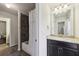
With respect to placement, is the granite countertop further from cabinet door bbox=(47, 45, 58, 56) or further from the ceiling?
the ceiling

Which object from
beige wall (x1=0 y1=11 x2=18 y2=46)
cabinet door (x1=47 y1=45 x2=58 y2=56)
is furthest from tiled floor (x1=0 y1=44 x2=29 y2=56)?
cabinet door (x1=47 y1=45 x2=58 y2=56)

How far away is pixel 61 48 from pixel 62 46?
0.04m

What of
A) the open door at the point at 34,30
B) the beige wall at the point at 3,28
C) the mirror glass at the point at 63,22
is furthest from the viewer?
the mirror glass at the point at 63,22

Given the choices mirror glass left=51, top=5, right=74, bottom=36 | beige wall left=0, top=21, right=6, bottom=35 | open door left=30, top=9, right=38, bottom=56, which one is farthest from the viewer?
mirror glass left=51, top=5, right=74, bottom=36

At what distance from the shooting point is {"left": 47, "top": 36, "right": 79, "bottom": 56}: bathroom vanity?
1.73 m

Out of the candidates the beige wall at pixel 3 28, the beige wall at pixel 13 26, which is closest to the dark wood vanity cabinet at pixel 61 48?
the beige wall at pixel 13 26

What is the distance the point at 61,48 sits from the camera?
1.85 meters

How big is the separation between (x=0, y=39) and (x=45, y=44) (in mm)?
846

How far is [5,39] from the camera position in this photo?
5.56 feet

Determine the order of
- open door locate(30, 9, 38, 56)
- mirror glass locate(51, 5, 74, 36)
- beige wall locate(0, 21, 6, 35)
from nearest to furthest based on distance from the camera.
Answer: beige wall locate(0, 21, 6, 35) < open door locate(30, 9, 38, 56) < mirror glass locate(51, 5, 74, 36)

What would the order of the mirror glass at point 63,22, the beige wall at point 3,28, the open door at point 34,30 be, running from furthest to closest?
the mirror glass at point 63,22
the open door at point 34,30
the beige wall at point 3,28

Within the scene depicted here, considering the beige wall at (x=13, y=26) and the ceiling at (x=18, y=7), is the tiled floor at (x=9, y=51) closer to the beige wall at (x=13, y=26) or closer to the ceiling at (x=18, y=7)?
the beige wall at (x=13, y=26)

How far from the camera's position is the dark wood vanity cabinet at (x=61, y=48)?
1.73 metres

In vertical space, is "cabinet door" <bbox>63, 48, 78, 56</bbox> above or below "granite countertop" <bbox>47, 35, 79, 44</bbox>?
below
